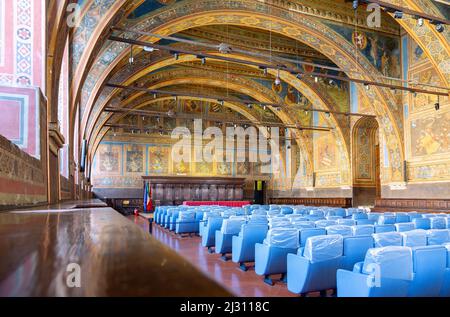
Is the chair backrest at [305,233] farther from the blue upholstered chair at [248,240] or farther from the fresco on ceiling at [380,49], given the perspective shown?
the fresco on ceiling at [380,49]

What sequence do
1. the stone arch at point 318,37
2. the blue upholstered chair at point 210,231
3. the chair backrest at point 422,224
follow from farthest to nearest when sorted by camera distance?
the stone arch at point 318,37 < the blue upholstered chair at point 210,231 < the chair backrest at point 422,224

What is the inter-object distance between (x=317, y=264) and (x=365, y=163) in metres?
20.4

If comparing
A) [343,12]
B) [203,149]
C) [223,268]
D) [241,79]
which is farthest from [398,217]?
[203,149]

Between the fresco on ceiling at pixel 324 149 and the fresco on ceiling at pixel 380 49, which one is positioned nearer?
the fresco on ceiling at pixel 380 49

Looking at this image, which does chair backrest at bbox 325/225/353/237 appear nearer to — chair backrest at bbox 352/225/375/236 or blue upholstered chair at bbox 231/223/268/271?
chair backrest at bbox 352/225/375/236

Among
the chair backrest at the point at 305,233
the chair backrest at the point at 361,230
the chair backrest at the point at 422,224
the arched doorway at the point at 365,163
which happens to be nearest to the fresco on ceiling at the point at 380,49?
the arched doorway at the point at 365,163

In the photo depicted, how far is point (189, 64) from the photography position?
23734 millimetres

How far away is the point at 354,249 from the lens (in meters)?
4.90

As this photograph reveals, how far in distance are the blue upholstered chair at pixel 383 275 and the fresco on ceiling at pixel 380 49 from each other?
16.7 meters

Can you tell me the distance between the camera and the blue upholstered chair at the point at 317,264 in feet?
14.8

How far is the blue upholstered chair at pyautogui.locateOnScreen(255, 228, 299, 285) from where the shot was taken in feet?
18.4

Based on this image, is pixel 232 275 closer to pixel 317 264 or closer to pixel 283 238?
pixel 283 238
